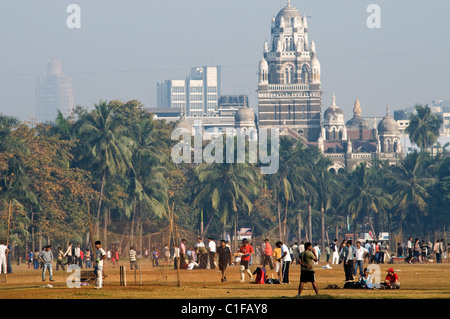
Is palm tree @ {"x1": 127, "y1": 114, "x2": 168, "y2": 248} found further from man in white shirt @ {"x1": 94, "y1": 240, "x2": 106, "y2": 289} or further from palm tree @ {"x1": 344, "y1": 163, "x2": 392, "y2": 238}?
man in white shirt @ {"x1": 94, "y1": 240, "x2": 106, "y2": 289}

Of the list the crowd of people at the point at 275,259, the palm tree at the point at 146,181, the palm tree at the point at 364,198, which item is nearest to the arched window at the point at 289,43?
the palm tree at the point at 364,198

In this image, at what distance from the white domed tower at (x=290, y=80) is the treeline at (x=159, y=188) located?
173ft

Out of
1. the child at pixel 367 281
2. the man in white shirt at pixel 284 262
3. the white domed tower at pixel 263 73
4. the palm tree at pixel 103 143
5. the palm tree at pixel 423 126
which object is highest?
the white domed tower at pixel 263 73

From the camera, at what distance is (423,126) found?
468 ft

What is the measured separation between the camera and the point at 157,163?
95.1 metres

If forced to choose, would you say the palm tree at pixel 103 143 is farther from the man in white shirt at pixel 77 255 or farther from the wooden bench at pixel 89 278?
A: the wooden bench at pixel 89 278

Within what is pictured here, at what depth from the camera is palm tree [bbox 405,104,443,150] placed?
142 m

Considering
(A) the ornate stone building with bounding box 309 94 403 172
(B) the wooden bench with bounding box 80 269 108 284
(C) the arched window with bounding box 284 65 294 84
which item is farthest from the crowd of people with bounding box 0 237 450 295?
(C) the arched window with bounding box 284 65 294 84

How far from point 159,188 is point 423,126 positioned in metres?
58.6

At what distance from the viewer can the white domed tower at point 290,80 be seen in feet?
604

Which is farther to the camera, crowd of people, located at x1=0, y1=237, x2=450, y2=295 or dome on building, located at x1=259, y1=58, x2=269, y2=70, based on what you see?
dome on building, located at x1=259, y1=58, x2=269, y2=70

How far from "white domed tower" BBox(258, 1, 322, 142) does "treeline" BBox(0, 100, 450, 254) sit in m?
52.8

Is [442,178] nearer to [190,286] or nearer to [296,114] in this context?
[296,114]
